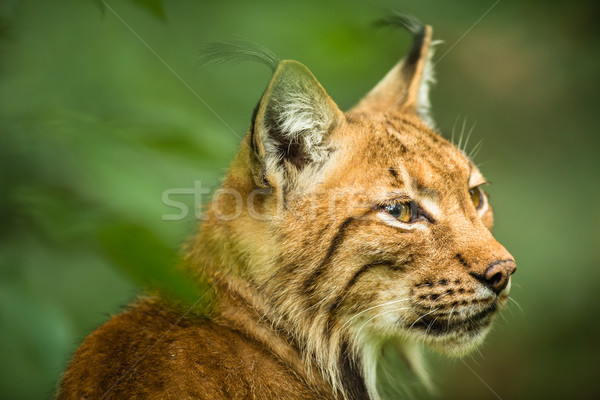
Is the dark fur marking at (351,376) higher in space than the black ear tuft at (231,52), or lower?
lower

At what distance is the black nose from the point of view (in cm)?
Result: 370

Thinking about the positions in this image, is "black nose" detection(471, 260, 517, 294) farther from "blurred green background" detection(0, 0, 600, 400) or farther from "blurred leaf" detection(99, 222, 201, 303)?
"blurred leaf" detection(99, 222, 201, 303)

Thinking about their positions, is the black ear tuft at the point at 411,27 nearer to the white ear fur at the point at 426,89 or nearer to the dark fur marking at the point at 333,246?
the white ear fur at the point at 426,89

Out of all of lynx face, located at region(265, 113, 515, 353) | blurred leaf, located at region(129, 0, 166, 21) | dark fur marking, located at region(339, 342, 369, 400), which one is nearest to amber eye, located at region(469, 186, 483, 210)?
lynx face, located at region(265, 113, 515, 353)

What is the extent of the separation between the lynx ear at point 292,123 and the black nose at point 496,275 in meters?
1.29

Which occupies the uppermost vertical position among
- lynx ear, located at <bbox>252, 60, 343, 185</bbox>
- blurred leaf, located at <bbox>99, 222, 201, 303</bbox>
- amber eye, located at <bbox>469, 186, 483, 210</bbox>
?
amber eye, located at <bbox>469, 186, 483, 210</bbox>

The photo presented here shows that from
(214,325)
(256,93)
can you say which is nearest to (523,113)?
(256,93)

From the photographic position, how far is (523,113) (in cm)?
977

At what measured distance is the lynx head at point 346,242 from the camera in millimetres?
3762

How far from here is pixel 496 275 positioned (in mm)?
3721

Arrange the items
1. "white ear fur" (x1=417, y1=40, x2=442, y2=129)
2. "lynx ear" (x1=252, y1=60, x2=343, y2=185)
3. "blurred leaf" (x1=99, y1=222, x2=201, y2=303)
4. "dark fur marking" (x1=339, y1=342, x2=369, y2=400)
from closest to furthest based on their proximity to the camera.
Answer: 1. "blurred leaf" (x1=99, y1=222, x2=201, y2=303)
2. "lynx ear" (x1=252, y1=60, x2=343, y2=185)
3. "dark fur marking" (x1=339, y1=342, x2=369, y2=400)
4. "white ear fur" (x1=417, y1=40, x2=442, y2=129)

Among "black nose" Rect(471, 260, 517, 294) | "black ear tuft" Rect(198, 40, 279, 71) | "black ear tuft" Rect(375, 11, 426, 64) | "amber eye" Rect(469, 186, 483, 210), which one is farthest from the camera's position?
"black ear tuft" Rect(375, 11, 426, 64)

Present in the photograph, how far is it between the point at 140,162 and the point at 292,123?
1.94 meters

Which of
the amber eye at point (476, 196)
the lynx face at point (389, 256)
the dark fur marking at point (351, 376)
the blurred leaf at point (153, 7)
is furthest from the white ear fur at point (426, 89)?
the blurred leaf at point (153, 7)
